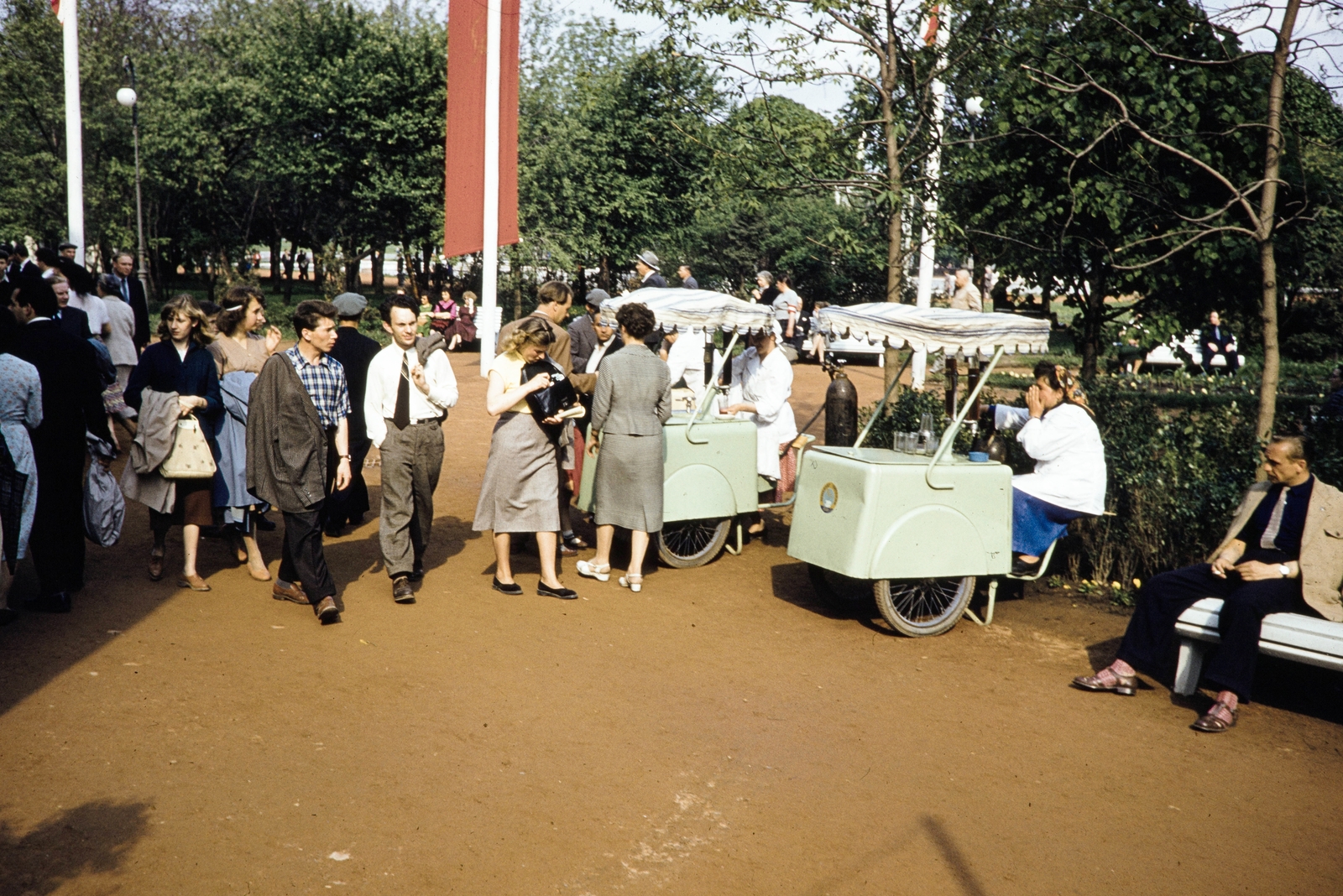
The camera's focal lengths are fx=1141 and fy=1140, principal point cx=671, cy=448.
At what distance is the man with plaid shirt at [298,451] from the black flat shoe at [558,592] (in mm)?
1327

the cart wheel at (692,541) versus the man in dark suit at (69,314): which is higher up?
the man in dark suit at (69,314)

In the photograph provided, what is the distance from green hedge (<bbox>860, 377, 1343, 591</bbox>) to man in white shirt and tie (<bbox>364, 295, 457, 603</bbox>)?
4.46 metres

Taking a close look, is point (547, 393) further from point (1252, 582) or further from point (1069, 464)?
point (1252, 582)

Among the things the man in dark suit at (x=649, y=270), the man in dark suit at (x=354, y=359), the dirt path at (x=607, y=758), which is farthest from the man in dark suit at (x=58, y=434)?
the man in dark suit at (x=649, y=270)

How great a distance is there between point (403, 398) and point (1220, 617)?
15.4 feet

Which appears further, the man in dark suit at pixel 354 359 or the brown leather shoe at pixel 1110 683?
the man in dark suit at pixel 354 359

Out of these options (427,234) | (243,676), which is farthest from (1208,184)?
(427,234)

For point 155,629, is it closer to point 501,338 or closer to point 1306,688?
point 501,338

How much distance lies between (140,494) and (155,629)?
3.64 feet

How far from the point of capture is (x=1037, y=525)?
7.29 meters

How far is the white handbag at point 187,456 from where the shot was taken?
688cm

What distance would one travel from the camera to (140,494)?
6.97 m

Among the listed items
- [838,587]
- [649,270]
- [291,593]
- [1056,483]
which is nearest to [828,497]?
[838,587]

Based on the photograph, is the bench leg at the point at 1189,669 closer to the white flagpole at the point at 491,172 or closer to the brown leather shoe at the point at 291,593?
the brown leather shoe at the point at 291,593
